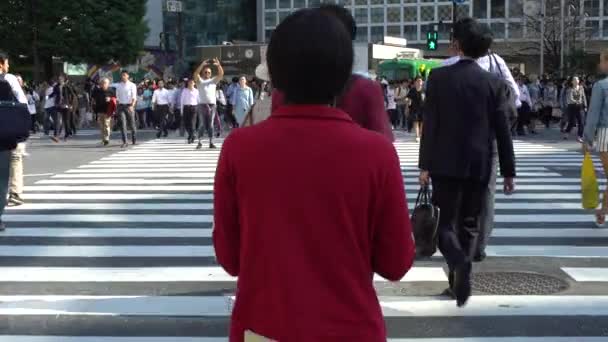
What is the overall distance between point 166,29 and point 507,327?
3604 inches

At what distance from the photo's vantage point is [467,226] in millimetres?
5906

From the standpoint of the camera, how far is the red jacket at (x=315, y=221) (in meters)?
2.34

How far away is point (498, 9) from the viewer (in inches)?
3469

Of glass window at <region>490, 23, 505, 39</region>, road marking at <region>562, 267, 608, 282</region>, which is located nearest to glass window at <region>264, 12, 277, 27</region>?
glass window at <region>490, 23, 505, 39</region>

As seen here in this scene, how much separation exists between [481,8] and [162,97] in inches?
2663

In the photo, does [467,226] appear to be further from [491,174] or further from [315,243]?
[315,243]

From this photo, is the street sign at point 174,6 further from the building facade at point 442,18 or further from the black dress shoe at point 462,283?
the building facade at point 442,18

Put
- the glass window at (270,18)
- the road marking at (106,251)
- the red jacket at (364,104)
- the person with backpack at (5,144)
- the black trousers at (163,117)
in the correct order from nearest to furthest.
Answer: the red jacket at (364,104) < the road marking at (106,251) < the person with backpack at (5,144) < the black trousers at (163,117) < the glass window at (270,18)

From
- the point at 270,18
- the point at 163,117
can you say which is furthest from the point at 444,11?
the point at 163,117

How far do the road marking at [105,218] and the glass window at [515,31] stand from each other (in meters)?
74.4

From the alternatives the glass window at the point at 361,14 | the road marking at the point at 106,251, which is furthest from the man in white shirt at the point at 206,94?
the glass window at the point at 361,14

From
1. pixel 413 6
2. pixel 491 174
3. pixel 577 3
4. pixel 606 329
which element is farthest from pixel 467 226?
pixel 413 6

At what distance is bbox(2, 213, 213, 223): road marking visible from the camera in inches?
393

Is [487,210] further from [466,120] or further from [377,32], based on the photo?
[377,32]
